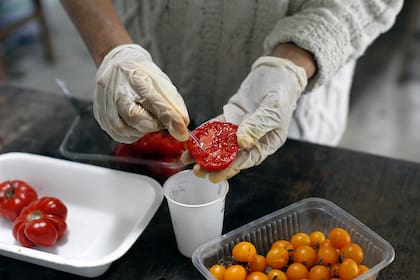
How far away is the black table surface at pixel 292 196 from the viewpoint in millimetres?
811

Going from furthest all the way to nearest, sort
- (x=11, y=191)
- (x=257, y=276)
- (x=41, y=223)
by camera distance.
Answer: (x=11, y=191)
(x=41, y=223)
(x=257, y=276)

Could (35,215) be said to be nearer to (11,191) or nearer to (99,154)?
(11,191)

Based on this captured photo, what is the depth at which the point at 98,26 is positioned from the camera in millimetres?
975

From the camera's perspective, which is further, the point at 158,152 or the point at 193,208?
the point at 158,152

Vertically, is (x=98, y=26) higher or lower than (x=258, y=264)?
higher

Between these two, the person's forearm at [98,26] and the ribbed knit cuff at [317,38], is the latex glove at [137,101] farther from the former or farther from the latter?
the ribbed knit cuff at [317,38]

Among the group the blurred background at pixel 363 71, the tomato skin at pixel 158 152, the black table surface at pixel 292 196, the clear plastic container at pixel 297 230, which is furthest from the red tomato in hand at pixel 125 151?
the blurred background at pixel 363 71

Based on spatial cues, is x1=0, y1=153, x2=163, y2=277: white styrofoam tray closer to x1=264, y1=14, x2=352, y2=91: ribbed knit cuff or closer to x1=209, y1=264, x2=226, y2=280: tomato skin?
x1=209, y1=264, x2=226, y2=280: tomato skin

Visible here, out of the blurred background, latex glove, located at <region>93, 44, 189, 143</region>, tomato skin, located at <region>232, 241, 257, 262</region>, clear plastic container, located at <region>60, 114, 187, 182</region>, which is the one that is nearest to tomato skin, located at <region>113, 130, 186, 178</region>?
clear plastic container, located at <region>60, 114, 187, 182</region>

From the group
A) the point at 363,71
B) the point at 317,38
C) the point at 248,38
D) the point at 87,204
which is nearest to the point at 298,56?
the point at 317,38

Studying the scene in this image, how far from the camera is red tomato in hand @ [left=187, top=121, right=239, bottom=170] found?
2.50 feet

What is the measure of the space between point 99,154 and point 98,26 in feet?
0.93

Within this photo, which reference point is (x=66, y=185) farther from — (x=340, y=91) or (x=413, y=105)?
(x=413, y=105)

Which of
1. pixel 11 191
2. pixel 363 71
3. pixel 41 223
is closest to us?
pixel 41 223
